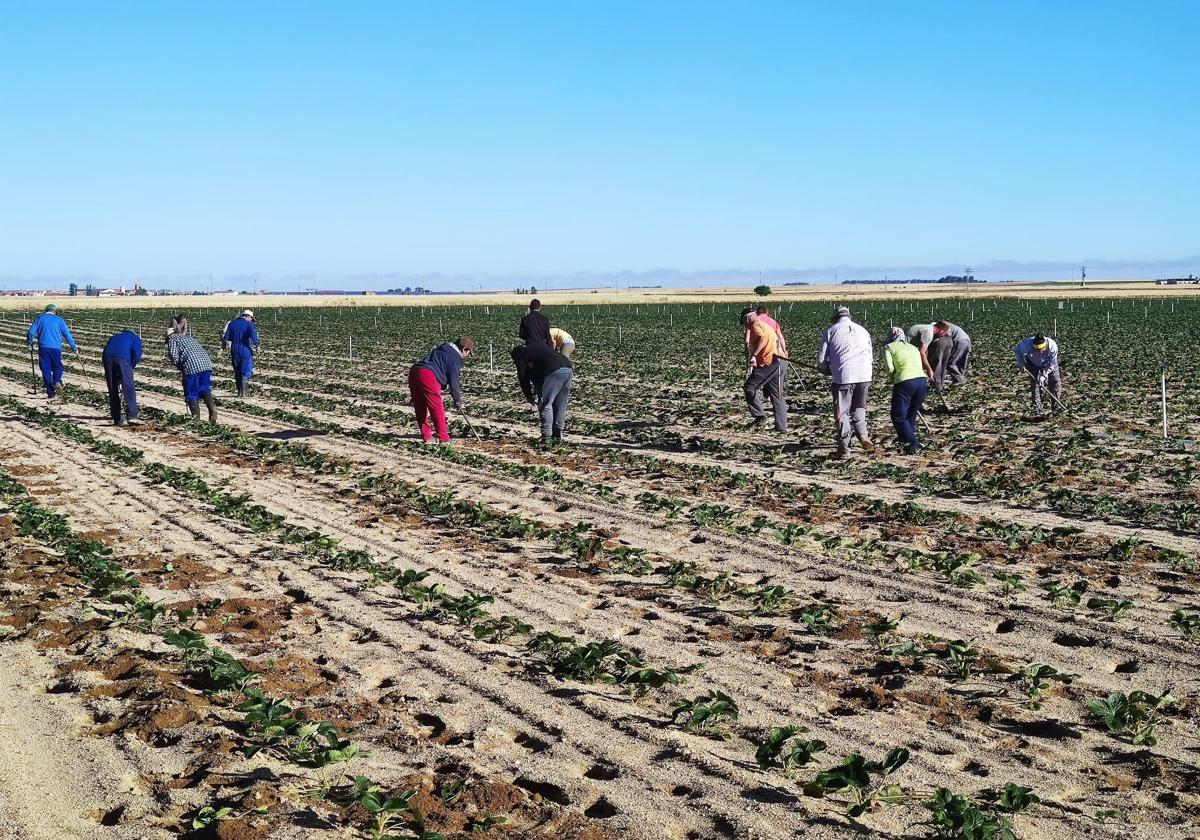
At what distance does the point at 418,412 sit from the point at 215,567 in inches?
265

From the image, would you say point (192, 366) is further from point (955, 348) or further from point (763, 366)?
point (955, 348)

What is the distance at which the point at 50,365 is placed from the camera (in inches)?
901

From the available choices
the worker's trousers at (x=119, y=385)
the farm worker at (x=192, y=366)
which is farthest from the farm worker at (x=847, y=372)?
the worker's trousers at (x=119, y=385)

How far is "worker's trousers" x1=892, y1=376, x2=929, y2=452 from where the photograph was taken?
1430 centimetres

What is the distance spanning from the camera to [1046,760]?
543 cm

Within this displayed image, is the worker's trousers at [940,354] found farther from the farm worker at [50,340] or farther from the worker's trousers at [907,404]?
the farm worker at [50,340]

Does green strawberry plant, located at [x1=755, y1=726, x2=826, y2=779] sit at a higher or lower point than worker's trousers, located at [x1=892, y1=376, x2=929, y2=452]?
lower

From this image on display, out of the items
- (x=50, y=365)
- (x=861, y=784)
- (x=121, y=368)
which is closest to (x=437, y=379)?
(x=121, y=368)

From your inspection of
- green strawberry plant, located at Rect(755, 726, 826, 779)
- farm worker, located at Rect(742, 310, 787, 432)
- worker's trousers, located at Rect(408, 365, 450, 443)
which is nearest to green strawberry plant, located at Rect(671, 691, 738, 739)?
green strawberry plant, located at Rect(755, 726, 826, 779)

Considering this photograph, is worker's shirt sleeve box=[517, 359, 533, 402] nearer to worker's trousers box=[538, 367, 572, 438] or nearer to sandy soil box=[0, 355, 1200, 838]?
worker's trousers box=[538, 367, 572, 438]

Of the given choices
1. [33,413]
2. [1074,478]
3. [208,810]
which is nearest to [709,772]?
[208,810]

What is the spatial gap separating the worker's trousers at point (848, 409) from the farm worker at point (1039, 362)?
507 cm

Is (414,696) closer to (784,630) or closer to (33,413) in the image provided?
(784,630)

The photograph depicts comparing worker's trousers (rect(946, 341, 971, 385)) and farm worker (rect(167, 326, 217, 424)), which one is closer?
farm worker (rect(167, 326, 217, 424))
